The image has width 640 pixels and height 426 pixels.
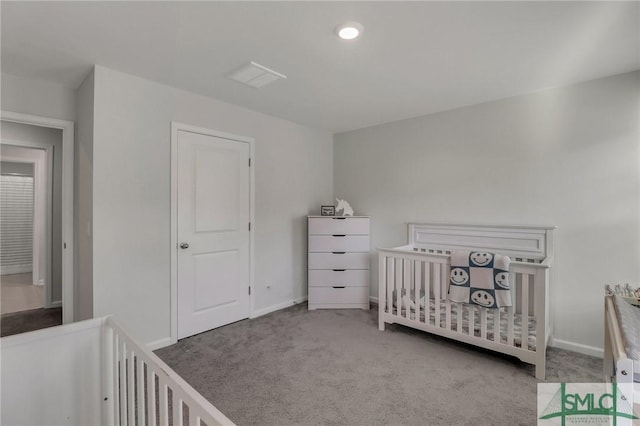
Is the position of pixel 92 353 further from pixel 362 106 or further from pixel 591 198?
pixel 591 198

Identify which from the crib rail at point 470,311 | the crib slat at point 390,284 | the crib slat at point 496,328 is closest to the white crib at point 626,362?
the crib rail at point 470,311

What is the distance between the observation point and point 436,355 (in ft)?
8.03

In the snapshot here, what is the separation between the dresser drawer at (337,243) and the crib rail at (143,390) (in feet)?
7.04

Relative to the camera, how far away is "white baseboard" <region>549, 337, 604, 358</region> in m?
2.42

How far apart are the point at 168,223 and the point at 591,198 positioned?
3.54 meters

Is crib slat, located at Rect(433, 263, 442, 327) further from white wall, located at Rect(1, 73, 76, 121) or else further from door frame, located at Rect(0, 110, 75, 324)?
white wall, located at Rect(1, 73, 76, 121)

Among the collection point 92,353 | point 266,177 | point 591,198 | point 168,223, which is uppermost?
point 266,177

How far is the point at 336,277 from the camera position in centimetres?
361

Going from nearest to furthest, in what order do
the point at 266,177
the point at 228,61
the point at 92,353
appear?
the point at 92,353 → the point at 228,61 → the point at 266,177

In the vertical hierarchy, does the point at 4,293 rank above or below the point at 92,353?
below

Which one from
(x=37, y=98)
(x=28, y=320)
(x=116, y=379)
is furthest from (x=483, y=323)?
(x=28, y=320)

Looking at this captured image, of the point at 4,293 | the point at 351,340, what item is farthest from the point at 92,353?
the point at 4,293

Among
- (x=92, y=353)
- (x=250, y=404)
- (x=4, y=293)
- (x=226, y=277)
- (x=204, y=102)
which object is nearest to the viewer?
(x=92, y=353)

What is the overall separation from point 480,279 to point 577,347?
1.09 metres
